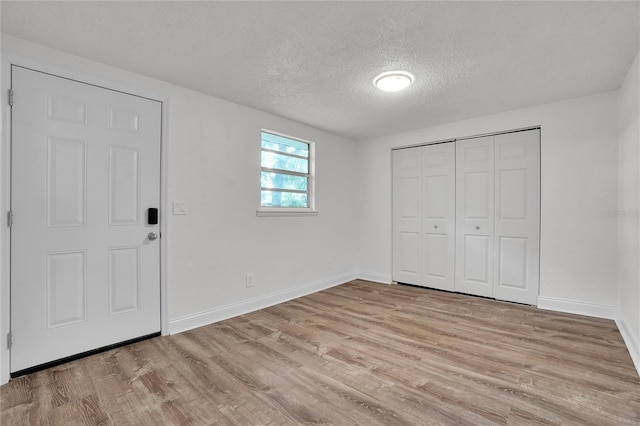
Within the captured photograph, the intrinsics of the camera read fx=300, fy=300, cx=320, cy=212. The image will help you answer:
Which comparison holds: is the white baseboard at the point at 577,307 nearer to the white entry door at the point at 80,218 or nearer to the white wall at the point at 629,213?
the white wall at the point at 629,213

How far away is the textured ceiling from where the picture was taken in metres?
1.83

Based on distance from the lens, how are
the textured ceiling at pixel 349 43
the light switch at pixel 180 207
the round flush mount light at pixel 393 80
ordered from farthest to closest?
the light switch at pixel 180 207 < the round flush mount light at pixel 393 80 < the textured ceiling at pixel 349 43

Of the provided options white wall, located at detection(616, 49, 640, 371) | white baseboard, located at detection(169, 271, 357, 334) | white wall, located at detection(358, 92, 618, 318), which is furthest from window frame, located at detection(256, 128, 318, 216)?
white wall, located at detection(616, 49, 640, 371)

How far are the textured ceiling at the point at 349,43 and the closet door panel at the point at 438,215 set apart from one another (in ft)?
4.10

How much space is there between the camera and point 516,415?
1668mm

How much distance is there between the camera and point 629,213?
2637 millimetres

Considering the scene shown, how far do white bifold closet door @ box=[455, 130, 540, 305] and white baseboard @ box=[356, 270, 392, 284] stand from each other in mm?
1038

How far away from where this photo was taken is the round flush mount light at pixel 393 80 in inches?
103

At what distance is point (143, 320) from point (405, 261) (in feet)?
11.7

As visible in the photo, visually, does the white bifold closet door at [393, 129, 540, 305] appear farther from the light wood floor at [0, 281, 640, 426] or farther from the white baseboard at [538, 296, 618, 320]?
the light wood floor at [0, 281, 640, 426]

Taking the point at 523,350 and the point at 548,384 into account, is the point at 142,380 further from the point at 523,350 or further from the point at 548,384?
the point at 523,350

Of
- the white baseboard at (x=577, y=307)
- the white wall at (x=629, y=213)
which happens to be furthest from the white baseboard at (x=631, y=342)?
the white baseboard at (x=577, y=307)

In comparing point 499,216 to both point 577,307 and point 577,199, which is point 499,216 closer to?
point 577,199

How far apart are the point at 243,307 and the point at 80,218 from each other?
1.79 m
